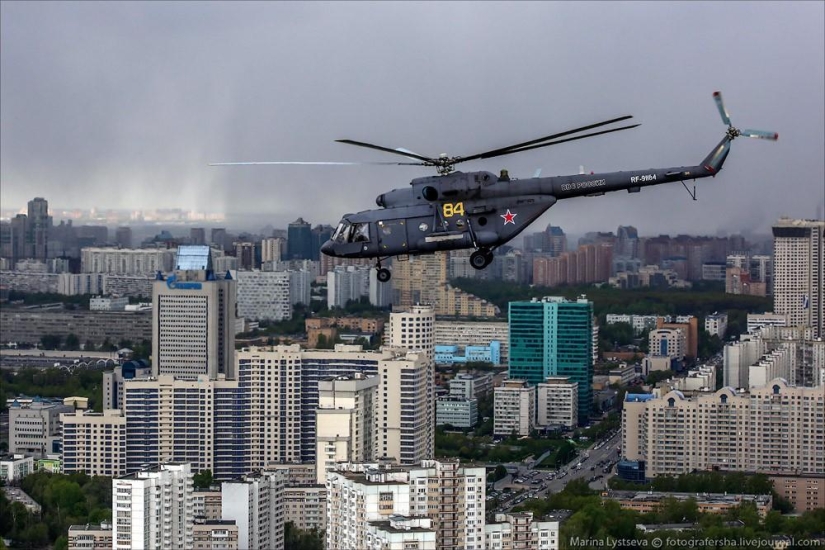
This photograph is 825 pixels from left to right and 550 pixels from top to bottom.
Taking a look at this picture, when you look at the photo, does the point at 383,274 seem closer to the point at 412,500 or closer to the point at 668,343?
the point at 412,500

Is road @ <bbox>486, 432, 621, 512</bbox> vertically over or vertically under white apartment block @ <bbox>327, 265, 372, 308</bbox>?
under

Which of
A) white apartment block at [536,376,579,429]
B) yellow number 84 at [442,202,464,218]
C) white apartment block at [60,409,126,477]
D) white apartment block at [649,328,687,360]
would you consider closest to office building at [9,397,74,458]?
white apartment block at [60,409,126,477]

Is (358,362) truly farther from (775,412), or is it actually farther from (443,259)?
(443,259)

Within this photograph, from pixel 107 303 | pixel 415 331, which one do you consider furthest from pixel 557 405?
pixel 107 303

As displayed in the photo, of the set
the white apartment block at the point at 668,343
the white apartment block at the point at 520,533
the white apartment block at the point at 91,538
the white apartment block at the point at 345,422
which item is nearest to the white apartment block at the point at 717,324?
the white apartment block at the point at 668,343

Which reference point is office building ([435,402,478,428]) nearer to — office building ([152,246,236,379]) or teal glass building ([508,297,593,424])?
office building ([152,246,236,379])

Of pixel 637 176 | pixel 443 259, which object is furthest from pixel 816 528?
pixel 443 259
